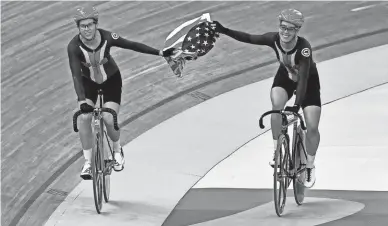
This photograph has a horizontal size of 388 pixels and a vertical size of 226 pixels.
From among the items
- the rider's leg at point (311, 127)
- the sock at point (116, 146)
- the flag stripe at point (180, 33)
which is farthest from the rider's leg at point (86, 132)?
the rider's leg at point (311, 127)

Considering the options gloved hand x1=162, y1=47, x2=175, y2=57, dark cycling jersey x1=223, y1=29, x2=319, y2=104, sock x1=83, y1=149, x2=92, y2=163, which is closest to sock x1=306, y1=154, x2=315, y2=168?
dark cycling jersey x1=223, y1=29, x2=319, y2=104

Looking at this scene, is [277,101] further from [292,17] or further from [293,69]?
[292,17]

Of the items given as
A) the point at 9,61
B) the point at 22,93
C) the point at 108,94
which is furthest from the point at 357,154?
the point at 9,61

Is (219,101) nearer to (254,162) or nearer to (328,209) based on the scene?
(254,162)

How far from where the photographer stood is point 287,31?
31.3 ft

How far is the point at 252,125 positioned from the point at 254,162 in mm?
1145

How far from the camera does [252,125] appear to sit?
1245 centimetres

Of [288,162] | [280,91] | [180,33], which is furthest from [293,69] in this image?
[180,33]

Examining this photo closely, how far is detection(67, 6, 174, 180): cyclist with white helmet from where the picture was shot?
32.1 ft

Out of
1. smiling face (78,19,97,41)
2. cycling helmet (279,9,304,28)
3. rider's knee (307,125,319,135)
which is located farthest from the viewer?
rider's knee (307,125,319,135)

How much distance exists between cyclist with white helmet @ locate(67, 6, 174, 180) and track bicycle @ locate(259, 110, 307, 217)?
4.81 ft

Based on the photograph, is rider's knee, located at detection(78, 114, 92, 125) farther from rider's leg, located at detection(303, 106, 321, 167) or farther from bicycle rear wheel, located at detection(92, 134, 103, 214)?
rider's leg, located at detection(303, 106, 321, 167)

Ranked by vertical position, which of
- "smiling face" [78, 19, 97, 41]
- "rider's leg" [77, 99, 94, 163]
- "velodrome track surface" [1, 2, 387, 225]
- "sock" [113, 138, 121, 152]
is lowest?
"velodrome track surface" [1, 2, 387, 225]

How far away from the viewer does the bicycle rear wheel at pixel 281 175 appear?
9508mm
